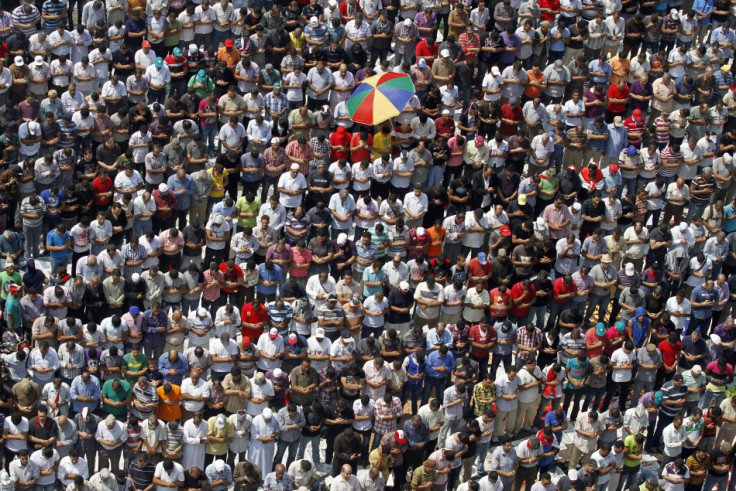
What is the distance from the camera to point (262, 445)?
1313 inches

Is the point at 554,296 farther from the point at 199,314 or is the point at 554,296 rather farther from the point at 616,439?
the point at 199,314

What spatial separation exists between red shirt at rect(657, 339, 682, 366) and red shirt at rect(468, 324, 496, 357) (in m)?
3.29

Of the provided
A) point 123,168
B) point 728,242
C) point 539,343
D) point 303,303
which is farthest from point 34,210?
point 728,242

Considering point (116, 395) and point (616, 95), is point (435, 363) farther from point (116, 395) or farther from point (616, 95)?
point (616, 95)

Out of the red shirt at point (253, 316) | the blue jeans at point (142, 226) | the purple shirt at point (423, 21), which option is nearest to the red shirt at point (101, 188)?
the blue jeans at point (142, 226)

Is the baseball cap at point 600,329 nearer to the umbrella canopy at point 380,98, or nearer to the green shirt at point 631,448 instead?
the green shirt at point 631,448

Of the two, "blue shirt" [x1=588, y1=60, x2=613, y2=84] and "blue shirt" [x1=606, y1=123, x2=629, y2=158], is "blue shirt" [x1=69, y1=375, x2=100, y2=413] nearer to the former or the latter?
"blue shirt" [x1=606, y1=123, x2=629, y2=158]

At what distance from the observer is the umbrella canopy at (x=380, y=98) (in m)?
38.0

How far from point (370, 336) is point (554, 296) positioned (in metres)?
4.19

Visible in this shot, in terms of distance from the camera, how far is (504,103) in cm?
4131

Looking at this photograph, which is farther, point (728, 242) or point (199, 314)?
point (728, 242)

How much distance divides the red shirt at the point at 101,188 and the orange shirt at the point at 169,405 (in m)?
5.27

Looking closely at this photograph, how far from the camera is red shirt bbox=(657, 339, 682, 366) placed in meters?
36.0

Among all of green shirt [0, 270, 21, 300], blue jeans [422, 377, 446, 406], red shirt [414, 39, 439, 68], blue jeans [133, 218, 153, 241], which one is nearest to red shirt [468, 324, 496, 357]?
blue jeans [422, 377, 446, 406]
